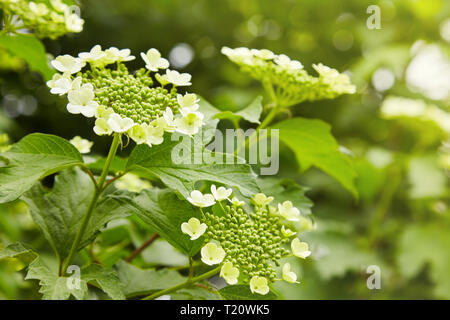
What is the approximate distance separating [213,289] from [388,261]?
1609mm

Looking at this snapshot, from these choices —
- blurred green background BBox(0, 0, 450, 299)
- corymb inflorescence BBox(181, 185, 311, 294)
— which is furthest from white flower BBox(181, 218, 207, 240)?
blurred green background BBox(0, 0, 450, 299)

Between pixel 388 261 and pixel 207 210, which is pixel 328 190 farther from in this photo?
pixel 207 210

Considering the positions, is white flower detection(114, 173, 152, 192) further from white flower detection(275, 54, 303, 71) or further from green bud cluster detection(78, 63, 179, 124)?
white flower detection(275, 54, 303, 71)

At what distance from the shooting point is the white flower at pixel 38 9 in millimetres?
988

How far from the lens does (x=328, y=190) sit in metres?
2.33

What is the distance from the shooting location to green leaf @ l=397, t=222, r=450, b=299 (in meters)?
1.86

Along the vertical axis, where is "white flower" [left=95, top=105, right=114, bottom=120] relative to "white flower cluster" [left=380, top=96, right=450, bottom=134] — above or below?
below

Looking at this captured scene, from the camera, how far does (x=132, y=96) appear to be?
72cm

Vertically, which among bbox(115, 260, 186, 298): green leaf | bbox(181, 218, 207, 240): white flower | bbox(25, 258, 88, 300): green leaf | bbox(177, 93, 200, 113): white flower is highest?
bbox(177, 93, 200, 113): white flower

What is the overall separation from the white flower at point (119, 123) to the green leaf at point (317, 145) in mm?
421

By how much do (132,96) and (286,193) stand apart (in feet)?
1.22

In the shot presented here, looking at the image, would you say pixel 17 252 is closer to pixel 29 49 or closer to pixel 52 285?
pixel 52 285

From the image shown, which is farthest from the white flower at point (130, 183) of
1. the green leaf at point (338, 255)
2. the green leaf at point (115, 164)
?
the green leaf at point (338, 255)

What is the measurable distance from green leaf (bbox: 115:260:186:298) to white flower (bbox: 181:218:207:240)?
0.65 feet
